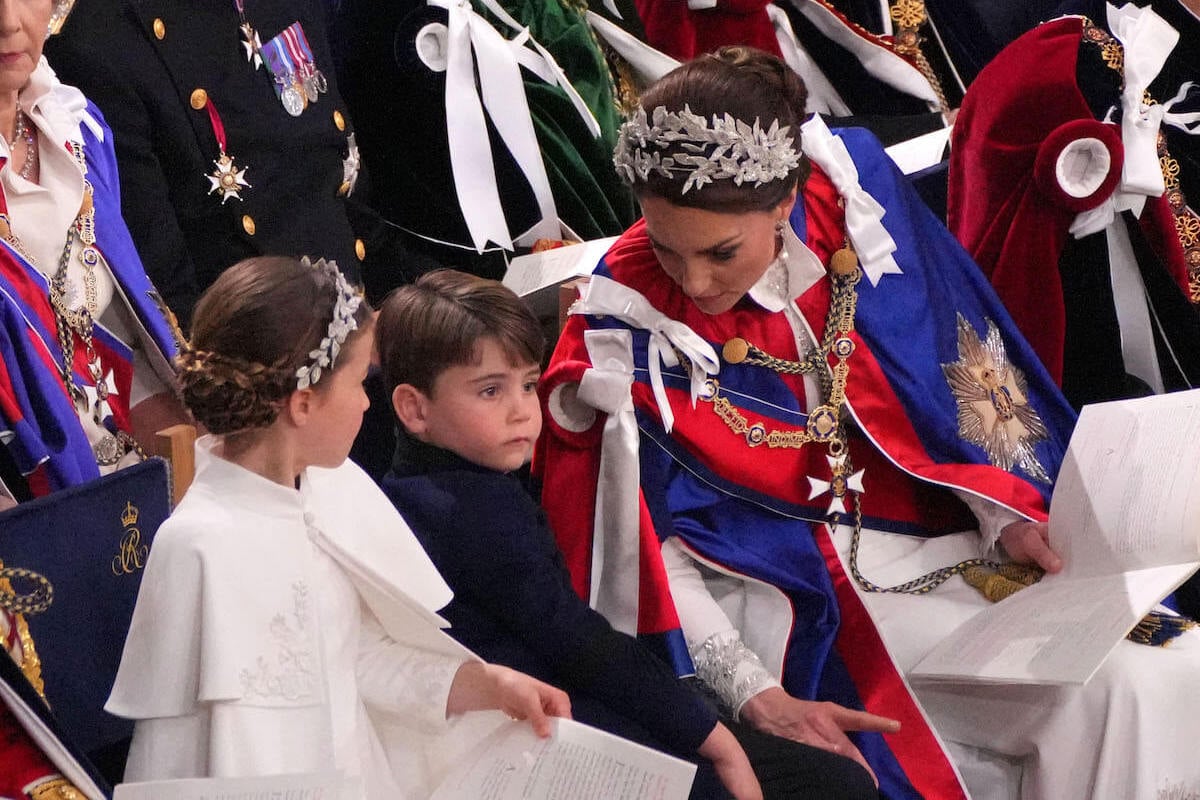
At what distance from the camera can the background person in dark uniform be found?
2096 millimetres

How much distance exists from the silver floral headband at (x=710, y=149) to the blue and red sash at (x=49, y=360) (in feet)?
2.21

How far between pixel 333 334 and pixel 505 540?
0.34m

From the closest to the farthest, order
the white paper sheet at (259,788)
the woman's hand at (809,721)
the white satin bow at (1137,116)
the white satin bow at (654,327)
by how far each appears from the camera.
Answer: the white paper sheet at (259,788) < the woman's hand at (809,721) < the white satin bow at (654,327) < the white satin bow at (1137,116)

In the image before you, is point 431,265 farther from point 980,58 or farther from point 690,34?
point 980,58

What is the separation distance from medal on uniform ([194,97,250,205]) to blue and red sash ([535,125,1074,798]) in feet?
2.00

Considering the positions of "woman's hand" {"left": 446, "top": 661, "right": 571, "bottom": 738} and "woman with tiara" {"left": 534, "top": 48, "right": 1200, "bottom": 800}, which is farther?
"woman with tiara" {"left": 534, "top": 48, "right": 1200, "bottom": 800}

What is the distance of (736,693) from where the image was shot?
Answer: 1.85 m

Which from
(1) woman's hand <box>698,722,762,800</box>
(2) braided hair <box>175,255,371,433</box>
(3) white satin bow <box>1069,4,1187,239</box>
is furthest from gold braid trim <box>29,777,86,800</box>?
(3) white satin bow <box>1069,4,1187,239</box>

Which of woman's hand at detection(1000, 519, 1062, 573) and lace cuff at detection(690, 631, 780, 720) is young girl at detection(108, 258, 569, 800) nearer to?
lace cuff at detection(690, 631, 780, 720)

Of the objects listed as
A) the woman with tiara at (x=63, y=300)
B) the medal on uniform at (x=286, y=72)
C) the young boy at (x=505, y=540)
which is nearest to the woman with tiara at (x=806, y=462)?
the young boy at (x=505, y=540)

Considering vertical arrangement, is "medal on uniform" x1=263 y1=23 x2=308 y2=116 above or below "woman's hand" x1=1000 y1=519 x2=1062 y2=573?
above

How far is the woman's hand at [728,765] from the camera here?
1.61m

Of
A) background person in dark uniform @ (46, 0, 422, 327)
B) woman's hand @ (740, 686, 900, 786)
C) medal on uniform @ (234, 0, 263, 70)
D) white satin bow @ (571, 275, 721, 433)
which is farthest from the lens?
medal on uniform @ (234, 0, 263, 70)

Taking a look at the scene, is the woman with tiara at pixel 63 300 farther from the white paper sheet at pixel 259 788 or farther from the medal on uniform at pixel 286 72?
the white paper sheet at pixel 259 788
